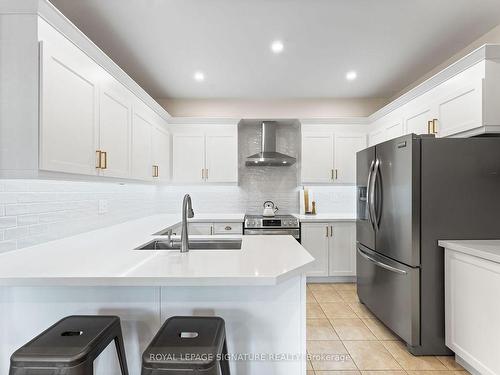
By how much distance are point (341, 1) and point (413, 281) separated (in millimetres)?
2174

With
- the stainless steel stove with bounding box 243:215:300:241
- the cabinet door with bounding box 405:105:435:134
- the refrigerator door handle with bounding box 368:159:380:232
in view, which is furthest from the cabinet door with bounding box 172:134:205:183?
the cabinet door with bounding box 405:105:435:134

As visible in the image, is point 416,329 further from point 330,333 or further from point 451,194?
point 451,194

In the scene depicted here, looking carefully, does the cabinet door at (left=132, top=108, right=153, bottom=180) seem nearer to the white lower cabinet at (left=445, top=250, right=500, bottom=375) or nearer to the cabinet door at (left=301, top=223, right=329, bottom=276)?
the cabinet door at (left=301, top=223, right=329, bottom=276)

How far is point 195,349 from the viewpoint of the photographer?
1.04m

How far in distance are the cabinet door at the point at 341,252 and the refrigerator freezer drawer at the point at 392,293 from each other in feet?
2.62

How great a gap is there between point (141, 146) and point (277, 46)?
1678mm

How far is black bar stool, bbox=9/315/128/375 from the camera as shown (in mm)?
966

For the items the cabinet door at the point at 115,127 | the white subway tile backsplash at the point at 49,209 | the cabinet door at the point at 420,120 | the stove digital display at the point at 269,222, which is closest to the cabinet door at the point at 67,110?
the cabinet door at the point at 115,127

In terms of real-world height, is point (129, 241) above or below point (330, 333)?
above

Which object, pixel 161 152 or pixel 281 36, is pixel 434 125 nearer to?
pixel 281 36

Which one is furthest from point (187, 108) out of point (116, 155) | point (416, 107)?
point (416, 107)

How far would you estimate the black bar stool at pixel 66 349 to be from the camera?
3.17 ft

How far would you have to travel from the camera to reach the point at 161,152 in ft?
11.6

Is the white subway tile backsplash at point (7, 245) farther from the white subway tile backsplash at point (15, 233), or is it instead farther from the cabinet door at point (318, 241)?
the cabinet door at point (318, 241)
